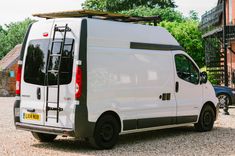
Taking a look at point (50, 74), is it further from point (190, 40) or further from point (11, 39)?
point (11, 39)

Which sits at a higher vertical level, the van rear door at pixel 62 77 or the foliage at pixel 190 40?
the foliage at pixel 190 40

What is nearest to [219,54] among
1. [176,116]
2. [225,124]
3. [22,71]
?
[225,124]

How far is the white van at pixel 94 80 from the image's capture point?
10.1 m

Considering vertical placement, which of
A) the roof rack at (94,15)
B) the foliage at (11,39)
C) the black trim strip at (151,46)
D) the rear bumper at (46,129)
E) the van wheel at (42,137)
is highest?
the foliage at (11,39)

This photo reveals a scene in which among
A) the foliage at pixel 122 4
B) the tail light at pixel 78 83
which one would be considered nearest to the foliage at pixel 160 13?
the foliage at pixel 122 4

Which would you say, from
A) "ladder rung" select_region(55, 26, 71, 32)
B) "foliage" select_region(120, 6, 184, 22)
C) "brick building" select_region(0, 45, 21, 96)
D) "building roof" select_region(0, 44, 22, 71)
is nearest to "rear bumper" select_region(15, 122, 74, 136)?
"ladder rung" select_region(55, 26, 71, 32)

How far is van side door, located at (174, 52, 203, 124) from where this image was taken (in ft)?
40.7

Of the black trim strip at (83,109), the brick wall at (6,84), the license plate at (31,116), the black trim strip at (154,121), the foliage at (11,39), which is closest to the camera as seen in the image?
the black trim strip at (83,109)

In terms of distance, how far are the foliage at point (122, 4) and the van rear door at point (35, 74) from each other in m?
54.1

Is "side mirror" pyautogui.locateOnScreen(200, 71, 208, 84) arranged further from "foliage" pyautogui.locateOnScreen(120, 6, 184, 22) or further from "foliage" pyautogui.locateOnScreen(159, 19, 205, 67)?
"foliage" pyautogui.locateOnScreen(120, 6, 184, 22)

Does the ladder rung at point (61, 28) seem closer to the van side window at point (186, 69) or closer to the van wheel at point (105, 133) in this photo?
the van wheel at point (105, 133)

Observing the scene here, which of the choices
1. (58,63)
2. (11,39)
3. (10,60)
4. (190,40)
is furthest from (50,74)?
(11,39)

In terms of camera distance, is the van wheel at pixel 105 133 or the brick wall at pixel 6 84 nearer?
the van wheel at pixel 105 133

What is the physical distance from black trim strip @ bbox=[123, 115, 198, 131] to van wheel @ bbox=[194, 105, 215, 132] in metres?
0.26
